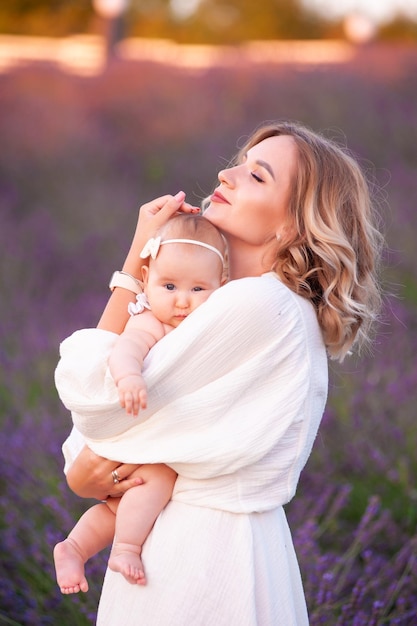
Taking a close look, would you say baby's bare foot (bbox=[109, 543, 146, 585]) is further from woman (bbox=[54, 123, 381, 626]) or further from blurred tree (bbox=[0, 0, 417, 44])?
blurred tree (bbox=[0, 0, 417, 44])

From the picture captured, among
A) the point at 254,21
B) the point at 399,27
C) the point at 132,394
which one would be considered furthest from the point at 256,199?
the point at 254,21

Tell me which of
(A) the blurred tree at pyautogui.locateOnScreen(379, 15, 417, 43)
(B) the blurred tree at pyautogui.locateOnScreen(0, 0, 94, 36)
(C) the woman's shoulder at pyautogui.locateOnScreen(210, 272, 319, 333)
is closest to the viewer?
(C) the woman's shoulder at pyautogui.locateOnScreen(210, 272, 319, 333)

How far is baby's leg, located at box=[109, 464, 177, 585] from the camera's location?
7.06 ft

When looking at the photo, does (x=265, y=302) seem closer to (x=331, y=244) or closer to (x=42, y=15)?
(x=331, y=244)

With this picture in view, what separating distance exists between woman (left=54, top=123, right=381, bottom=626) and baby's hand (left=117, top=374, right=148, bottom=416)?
0.10 metres

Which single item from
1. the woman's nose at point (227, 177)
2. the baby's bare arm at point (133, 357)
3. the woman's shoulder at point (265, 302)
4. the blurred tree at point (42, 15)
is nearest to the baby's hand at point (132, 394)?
the baby's bare arm at point (133, 357)

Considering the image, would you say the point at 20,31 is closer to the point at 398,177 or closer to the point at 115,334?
the point at 398,177

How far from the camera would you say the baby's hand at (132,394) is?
6.40 feet

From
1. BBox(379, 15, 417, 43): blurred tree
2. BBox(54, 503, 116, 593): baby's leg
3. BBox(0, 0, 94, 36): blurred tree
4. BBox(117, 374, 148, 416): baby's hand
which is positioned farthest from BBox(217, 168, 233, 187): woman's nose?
BBox(379, 15, 417, 43): blurred tree

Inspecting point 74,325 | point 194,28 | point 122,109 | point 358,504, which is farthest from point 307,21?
point 358,504

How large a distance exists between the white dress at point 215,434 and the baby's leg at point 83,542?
0.12m

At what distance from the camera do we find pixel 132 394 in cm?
195

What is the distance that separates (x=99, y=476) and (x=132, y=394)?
0.36 metres

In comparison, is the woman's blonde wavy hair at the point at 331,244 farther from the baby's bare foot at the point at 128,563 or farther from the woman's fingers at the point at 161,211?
the baby's bare foot at the point at 128,563
